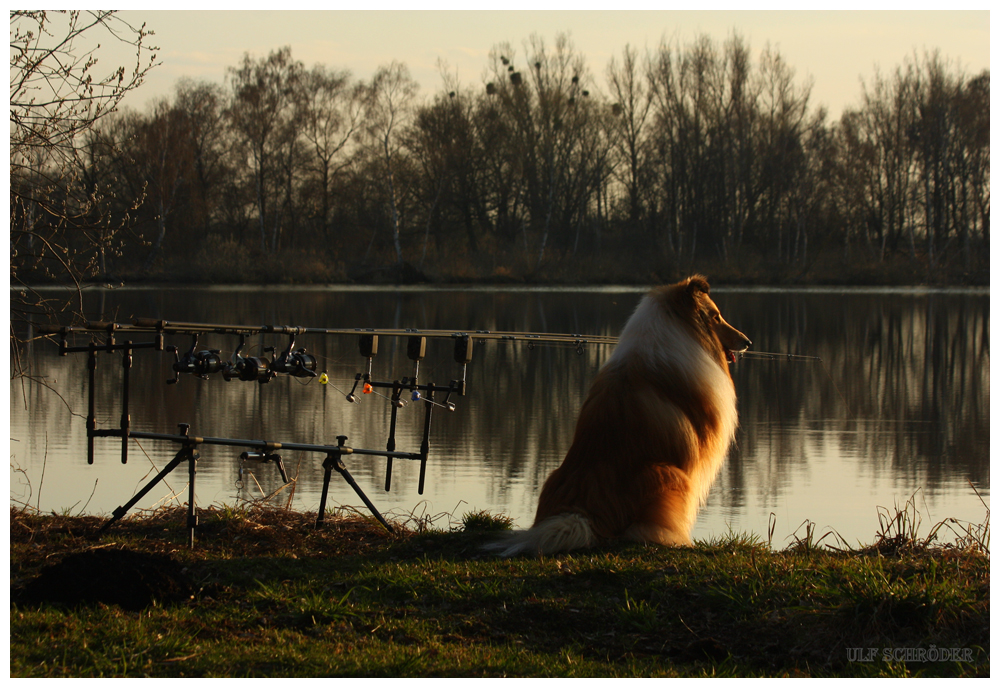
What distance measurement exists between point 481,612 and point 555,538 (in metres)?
1.04

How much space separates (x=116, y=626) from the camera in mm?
4500

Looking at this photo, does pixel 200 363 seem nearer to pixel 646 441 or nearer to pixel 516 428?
pixel 646 441

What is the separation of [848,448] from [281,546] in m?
8.27

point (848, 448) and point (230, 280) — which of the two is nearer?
point (848, 448)

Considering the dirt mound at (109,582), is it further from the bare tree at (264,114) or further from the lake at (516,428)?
the bare tree at (264,114)

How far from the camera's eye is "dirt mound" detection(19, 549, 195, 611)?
4.83 metres

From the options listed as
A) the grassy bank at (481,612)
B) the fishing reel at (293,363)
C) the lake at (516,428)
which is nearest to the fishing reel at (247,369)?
the fishing reel at (293,363)

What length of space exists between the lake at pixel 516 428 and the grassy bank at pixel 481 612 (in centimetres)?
162

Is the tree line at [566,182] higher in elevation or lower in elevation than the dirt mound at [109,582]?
higher

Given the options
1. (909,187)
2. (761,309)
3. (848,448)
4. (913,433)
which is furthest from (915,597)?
(909,187)

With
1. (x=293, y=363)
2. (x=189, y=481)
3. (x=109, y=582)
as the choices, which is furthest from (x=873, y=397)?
(x=109, y=582)

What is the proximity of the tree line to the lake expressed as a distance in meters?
23.1

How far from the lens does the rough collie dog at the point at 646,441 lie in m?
6.10

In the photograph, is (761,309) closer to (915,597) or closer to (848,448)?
(848,448)
